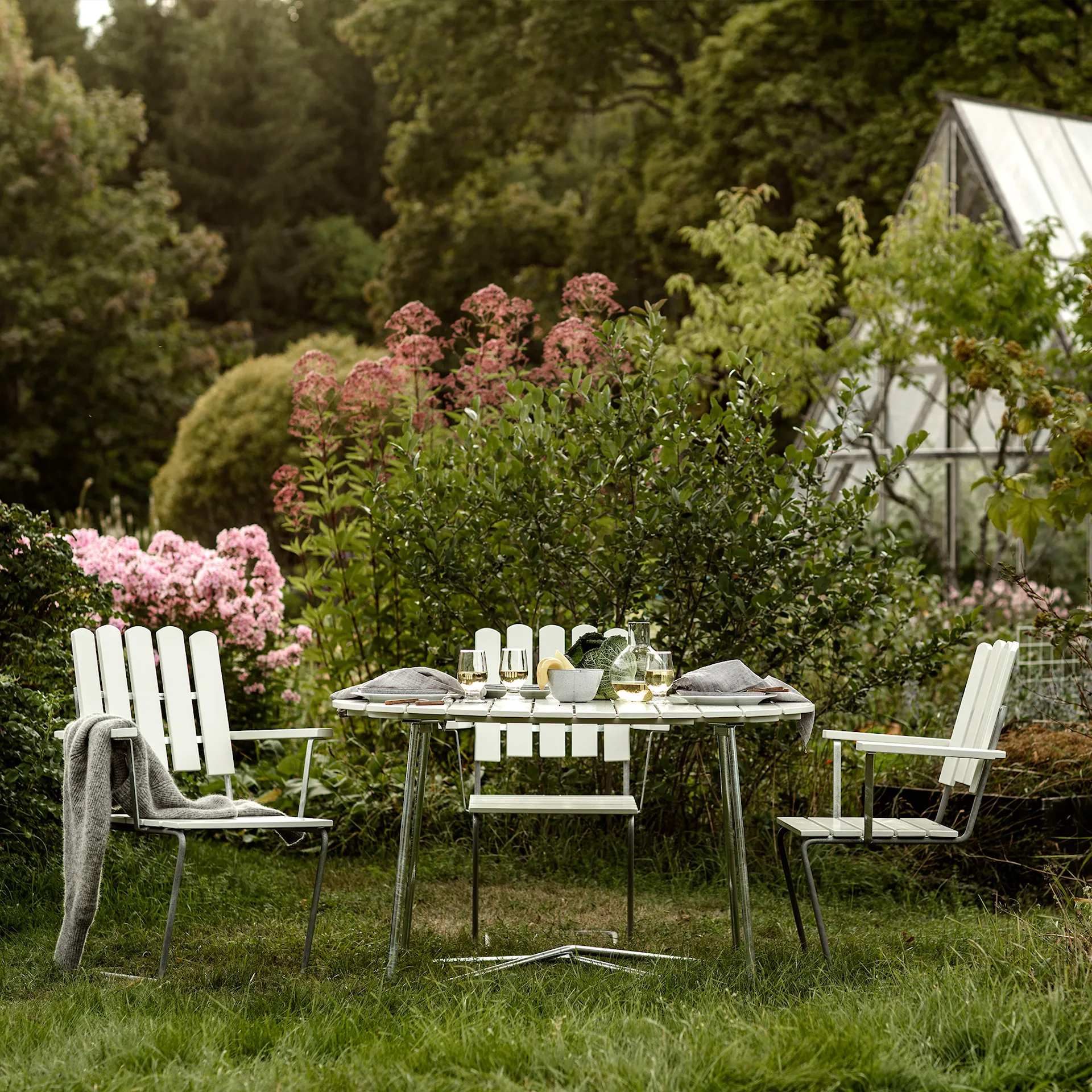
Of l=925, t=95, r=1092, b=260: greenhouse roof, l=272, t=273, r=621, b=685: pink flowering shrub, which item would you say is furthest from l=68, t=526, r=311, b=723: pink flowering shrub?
l=925, t=95, r=1092, b=260: greenhouse roof

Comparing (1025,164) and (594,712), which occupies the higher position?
(1025,164)

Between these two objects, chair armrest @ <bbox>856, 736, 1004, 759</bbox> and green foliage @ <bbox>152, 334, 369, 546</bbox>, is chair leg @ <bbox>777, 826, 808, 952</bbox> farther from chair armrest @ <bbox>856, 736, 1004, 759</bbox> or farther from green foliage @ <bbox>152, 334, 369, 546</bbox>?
green foliage @ <bbox>152, 334, 369, 546</bbox>

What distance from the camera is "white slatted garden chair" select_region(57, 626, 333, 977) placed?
405 centimetres

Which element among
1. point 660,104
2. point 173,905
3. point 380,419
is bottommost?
point 173,905

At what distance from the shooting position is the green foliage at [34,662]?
4.66 meters

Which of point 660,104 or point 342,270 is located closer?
point 660,104

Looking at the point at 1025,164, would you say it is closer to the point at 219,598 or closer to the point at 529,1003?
the point at 219,598

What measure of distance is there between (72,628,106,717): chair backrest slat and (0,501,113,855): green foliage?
63 cm

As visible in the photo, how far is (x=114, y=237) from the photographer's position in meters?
19.6

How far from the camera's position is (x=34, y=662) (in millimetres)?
4902

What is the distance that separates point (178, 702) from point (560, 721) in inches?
62.2

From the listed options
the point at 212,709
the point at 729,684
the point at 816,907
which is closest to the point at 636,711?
the point at 729,684

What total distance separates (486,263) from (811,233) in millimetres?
9426

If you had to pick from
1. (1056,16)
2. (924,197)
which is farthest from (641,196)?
(924,197)
